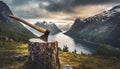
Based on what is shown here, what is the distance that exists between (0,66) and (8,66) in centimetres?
109

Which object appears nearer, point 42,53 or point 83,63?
point 42,53

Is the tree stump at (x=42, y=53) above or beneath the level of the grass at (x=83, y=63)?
above

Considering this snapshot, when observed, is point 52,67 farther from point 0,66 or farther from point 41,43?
point 0,66

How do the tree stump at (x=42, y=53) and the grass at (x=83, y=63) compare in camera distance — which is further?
the grass at (x=83, y=63)

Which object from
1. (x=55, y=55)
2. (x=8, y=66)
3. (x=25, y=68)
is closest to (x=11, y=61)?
(x=8, y=66)

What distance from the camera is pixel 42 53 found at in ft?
99.8

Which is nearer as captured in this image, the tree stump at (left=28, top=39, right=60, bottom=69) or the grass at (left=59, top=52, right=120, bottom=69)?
the tree stump at (left=28, top=39, right=60, bottom=69)

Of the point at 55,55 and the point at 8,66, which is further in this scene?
the point at 8,66

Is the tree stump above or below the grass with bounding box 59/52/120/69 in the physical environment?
above

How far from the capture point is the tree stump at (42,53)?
30.4 metres

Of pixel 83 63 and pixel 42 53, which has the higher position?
pixel 42 53

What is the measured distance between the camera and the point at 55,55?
31.5 metres

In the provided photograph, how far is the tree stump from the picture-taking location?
30422 mm

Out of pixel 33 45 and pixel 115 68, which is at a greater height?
Answer: pixel 33 45
